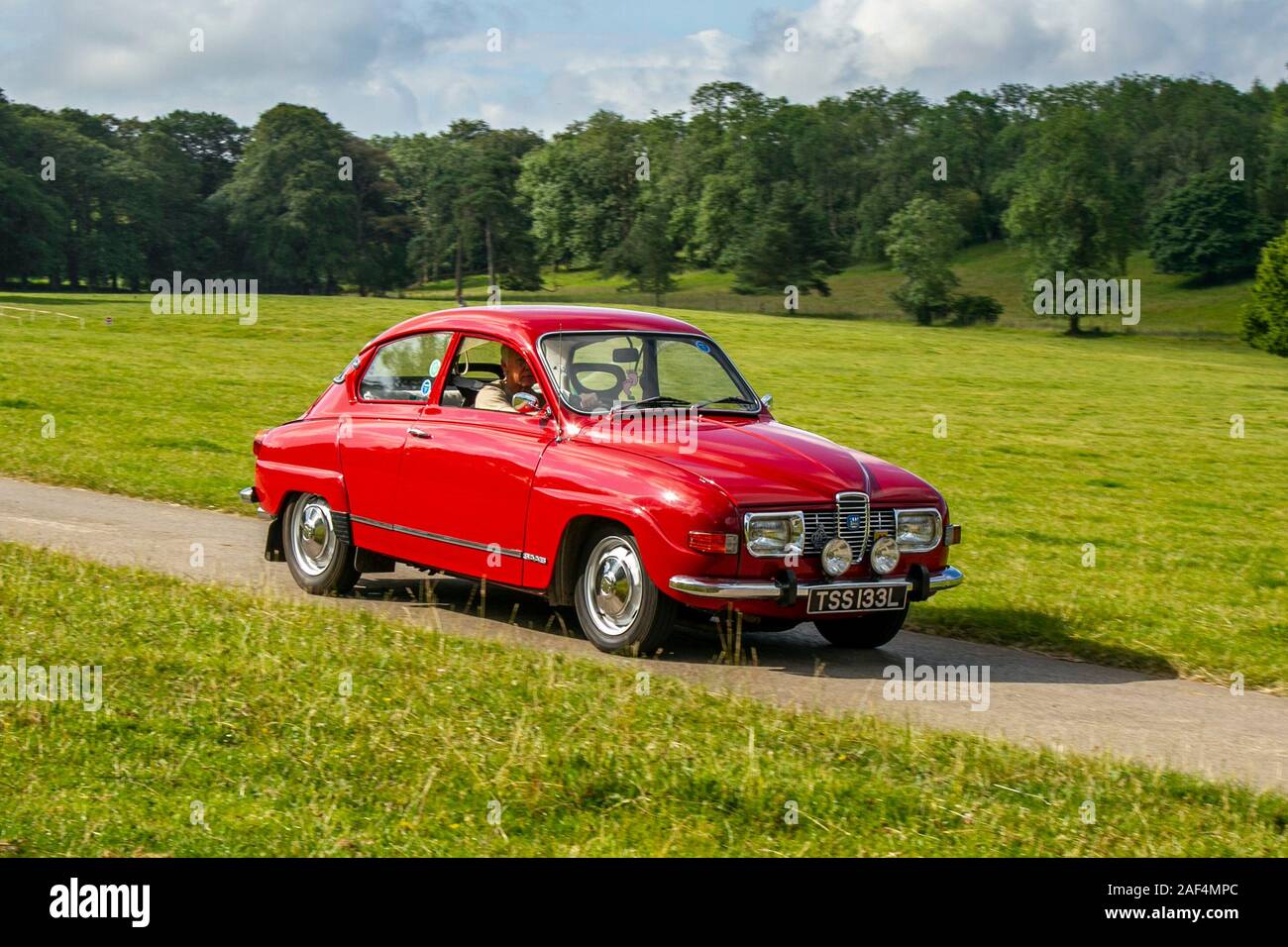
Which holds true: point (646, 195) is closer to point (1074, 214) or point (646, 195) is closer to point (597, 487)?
point (1074, 214)

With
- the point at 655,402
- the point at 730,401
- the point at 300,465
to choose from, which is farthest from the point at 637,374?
the point at 300,465

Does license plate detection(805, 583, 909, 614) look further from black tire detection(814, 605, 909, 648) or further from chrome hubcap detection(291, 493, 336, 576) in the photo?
chrome hubcap detection(291, 493, 336, 576)

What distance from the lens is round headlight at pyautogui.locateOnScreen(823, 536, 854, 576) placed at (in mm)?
8695

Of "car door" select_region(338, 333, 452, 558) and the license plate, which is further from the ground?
"car door" select_region(338, 333, 452, 558)

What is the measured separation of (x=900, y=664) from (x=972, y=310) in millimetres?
89739

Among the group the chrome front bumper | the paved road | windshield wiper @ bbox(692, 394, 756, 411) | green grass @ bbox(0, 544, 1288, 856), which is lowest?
the paved road

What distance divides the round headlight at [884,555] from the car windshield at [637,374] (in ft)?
5.21

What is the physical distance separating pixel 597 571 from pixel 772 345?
172 ft

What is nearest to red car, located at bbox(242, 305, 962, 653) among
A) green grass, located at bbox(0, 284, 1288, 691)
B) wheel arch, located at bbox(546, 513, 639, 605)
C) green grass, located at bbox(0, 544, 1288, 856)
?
wheel arch, located at bbox(546, 513, 639, 605)

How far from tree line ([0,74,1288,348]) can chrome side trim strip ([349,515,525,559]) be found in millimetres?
71609

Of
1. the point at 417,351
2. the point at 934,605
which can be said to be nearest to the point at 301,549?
the point at 417,351

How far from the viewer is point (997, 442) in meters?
29.3
